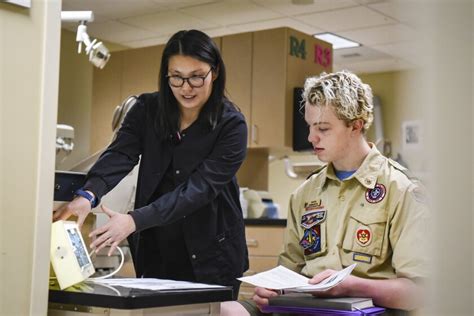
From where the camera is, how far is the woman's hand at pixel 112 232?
1444 millimetres

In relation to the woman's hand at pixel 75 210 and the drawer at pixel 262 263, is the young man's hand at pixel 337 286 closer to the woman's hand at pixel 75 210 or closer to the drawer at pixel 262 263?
the woman's hand at pixel 75 210

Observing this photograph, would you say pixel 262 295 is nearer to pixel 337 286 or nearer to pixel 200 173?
pixel 337 286

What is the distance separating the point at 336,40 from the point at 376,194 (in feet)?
14.2

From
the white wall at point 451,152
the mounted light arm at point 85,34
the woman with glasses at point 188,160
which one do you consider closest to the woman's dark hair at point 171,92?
the woman with glasses at point 188,160

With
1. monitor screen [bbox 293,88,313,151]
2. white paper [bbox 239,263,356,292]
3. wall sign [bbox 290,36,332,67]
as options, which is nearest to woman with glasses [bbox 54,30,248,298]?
white paper [bbox 239,263,356,292]

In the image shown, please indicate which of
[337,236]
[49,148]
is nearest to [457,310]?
[49,148]

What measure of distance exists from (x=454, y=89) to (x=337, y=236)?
140 cm

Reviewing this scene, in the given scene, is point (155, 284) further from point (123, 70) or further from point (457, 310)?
point (123, 70)

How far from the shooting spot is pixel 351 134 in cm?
169

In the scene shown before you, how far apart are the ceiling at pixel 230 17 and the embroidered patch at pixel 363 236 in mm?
3050

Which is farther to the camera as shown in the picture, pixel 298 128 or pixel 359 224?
pixel 298 128

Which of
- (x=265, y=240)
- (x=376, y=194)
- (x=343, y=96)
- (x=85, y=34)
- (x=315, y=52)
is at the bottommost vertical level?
(x=265, y=240)

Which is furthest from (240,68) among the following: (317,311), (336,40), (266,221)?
(317,311)

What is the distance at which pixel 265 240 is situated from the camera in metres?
3.86
